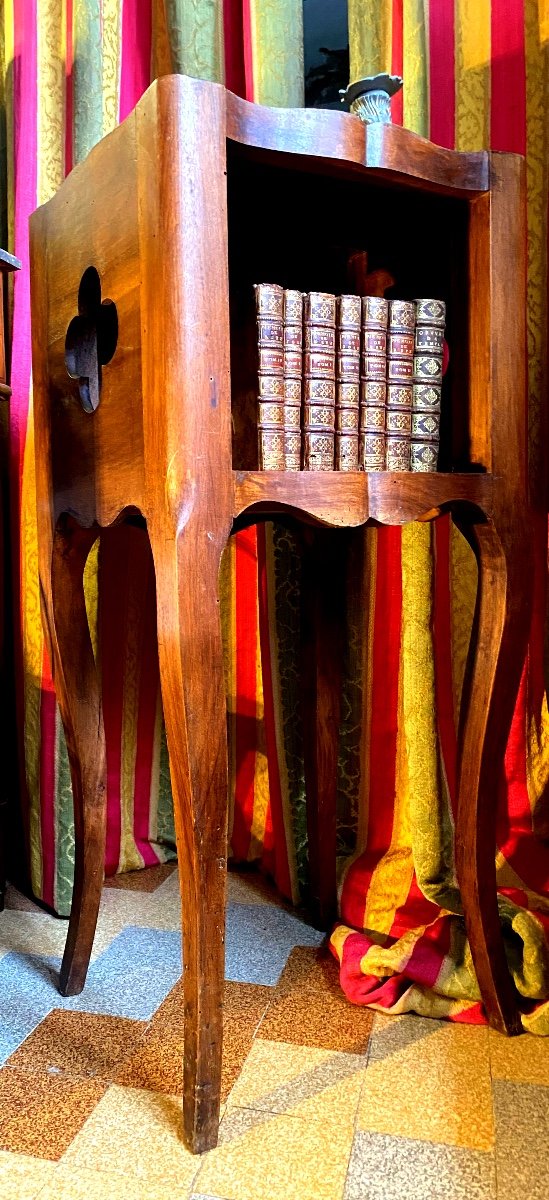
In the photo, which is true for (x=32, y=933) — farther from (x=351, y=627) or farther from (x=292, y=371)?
(x=292, y=371)

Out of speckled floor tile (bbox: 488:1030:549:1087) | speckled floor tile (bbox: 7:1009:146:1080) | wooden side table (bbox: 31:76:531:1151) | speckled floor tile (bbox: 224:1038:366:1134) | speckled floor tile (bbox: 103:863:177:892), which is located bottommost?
speckled floor tile (bbox: 224:1038:366:1134)

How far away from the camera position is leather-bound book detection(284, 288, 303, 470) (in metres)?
0.88

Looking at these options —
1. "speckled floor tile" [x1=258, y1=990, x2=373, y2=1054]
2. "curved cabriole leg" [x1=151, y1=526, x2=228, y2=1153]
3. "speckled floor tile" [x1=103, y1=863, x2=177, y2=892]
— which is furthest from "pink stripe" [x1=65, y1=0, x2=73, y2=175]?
"speckled floor tile" [x1=258, y1=990, x2=373, y2=1054]

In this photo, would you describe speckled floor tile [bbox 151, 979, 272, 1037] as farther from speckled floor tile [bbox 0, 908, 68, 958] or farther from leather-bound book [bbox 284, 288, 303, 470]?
leather-bound book [bbox 284, 288, 303, 470]

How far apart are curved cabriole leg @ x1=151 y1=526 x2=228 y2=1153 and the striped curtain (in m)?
0.34

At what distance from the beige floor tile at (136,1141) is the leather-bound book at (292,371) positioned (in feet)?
2.05

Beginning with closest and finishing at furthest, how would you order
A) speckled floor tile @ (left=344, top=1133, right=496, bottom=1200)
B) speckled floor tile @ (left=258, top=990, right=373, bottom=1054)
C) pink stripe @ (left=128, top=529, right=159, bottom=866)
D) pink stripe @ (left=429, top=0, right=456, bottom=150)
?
speckled floor tile @ (left=344, top=1133, right=496, bottom=1200) < speckled floor tile @ (left=258, top=990, right=373, bottom=1054) < pink stripe @ (left=429, top=0, right=456, bottom=150) < pink stripe @ (left=128, top=529, right=159, bottom=866)

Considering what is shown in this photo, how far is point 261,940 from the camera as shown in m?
1.23

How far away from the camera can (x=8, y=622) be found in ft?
Answer: 4.89

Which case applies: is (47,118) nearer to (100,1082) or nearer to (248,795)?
(248,795)

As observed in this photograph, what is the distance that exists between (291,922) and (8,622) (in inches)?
25.7

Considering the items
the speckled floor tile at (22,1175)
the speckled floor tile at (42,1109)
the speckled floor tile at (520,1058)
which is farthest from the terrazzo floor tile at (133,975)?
the speckled floor tile at (520,1058)

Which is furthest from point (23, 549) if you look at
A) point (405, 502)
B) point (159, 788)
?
point (405, 502)

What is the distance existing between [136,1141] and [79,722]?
45 cm
